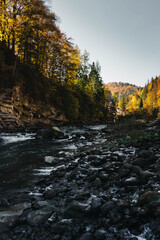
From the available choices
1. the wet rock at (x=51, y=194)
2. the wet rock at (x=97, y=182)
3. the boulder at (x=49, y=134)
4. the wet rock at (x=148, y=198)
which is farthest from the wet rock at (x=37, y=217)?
the boulder at (x=49, y=134)

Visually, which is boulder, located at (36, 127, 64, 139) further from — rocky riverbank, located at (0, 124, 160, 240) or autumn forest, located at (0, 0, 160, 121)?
rocky riverbank, located at (0, 124, 160, 240)

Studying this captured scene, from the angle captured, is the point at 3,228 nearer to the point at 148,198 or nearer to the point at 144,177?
the point at 148,198

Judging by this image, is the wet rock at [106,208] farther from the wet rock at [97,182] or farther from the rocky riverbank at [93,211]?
the wet rock at [97,182]

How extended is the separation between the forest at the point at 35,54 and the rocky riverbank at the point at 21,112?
94cm

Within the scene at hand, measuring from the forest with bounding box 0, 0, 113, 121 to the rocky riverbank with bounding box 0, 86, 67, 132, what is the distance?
94 centimetres

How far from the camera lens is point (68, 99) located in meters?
25.8

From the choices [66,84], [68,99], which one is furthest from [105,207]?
[66,84]

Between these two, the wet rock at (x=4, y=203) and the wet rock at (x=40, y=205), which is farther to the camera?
the wet rock at (x=4, y=203)

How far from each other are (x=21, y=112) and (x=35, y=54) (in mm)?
9497

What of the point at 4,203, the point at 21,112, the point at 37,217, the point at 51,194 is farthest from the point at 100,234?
the point at 21,112

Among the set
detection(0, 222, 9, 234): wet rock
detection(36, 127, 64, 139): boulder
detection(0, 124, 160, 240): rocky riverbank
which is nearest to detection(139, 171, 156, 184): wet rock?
detection(0, 124, 160, 240): rocky riverbank

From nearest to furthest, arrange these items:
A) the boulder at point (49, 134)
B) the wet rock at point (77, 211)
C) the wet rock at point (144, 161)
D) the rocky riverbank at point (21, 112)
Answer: the wet rock at point (77, 211) < the wet rock at point (144, 161) < the boulder at point (49, 134) < the rocky riverbank at point (21, 112)

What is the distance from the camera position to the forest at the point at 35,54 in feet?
50.2

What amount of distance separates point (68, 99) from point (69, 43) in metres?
10.5
